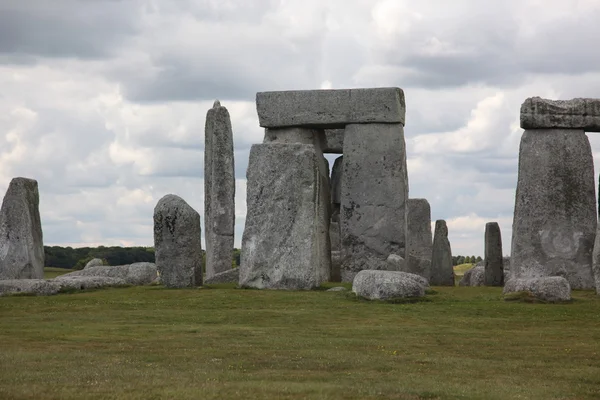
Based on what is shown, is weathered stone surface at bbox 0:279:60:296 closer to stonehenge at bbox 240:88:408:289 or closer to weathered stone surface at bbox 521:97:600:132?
stonehenge at bbox 240:88:408:289

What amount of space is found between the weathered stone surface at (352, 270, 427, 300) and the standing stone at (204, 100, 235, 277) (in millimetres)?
11051

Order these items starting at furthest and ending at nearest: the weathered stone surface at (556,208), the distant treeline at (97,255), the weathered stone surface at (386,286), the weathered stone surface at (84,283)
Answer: the distant treeline at (97,255) < the weathered stone surface at (556,208) < the weathered stone surface at (84,283) < the weathered stone surface at (386,286)

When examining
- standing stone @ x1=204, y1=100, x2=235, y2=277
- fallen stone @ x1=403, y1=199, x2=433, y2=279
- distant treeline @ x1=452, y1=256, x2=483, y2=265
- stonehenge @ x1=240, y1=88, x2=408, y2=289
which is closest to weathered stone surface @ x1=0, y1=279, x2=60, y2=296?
stonehenge @ x1=240, y1=88, x2=408, y2=289

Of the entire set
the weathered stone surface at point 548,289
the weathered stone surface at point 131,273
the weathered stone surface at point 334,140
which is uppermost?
the weathered stone surface at point 334,140

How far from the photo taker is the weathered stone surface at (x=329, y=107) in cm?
3319

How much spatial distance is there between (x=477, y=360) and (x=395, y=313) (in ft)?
18.3

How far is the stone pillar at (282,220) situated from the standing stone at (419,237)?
8.59 m

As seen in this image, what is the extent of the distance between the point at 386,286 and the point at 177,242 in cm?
554

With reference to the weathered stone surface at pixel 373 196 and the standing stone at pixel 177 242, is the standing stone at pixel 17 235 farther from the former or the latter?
the weathered stone surface at pixel 373 196

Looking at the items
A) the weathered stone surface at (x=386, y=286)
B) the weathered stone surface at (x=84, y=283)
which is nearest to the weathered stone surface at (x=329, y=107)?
the weathered stone surface at (x=84, y=283)

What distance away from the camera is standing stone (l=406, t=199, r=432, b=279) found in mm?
36062

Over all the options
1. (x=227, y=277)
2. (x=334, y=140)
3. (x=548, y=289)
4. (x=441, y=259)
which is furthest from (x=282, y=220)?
(x=334, y=140)

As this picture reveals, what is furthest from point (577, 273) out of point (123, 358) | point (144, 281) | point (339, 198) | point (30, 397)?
point (30, 397)

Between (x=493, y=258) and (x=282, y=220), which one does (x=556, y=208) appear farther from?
(x=282, y=220)
